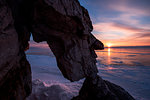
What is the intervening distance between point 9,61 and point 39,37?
264cm

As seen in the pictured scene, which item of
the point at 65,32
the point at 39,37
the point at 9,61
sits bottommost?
the point at 9,61

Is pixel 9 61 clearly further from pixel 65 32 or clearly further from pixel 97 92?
pixel 97 92

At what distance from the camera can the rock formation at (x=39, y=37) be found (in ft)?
12.6

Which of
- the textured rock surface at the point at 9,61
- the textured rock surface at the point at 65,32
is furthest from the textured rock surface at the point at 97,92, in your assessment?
the textured rock surface at the point at 9,61

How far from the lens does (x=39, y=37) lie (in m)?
6.02

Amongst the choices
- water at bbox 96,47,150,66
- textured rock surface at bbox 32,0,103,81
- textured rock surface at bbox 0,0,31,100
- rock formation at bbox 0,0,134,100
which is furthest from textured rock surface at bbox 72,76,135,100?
water at bbox 96,47,150,66

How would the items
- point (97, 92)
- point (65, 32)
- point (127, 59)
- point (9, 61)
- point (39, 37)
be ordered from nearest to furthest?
point (9, 61) → point (39, 37) → point (65, 32) → point (97, 92) → point (127, 59)

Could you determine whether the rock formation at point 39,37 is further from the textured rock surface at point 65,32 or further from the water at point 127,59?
the water at point 127,59

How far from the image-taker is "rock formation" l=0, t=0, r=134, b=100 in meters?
3.83

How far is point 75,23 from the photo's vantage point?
6.00m

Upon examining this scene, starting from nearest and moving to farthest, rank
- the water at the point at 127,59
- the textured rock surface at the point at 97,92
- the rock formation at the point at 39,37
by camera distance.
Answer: the rock formation at the point at 39,37, the textured rock surface at the point at 97,92, the water at the point at 127,59

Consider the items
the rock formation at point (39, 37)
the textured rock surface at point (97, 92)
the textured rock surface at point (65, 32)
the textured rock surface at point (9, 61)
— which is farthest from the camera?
the textured rock surface at point (97, 92)

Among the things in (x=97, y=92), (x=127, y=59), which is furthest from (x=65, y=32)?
(x=127, y=59)

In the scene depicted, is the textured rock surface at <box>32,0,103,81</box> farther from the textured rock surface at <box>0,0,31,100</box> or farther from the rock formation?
the textured rock surface at <box>0,0,31,100</box>
